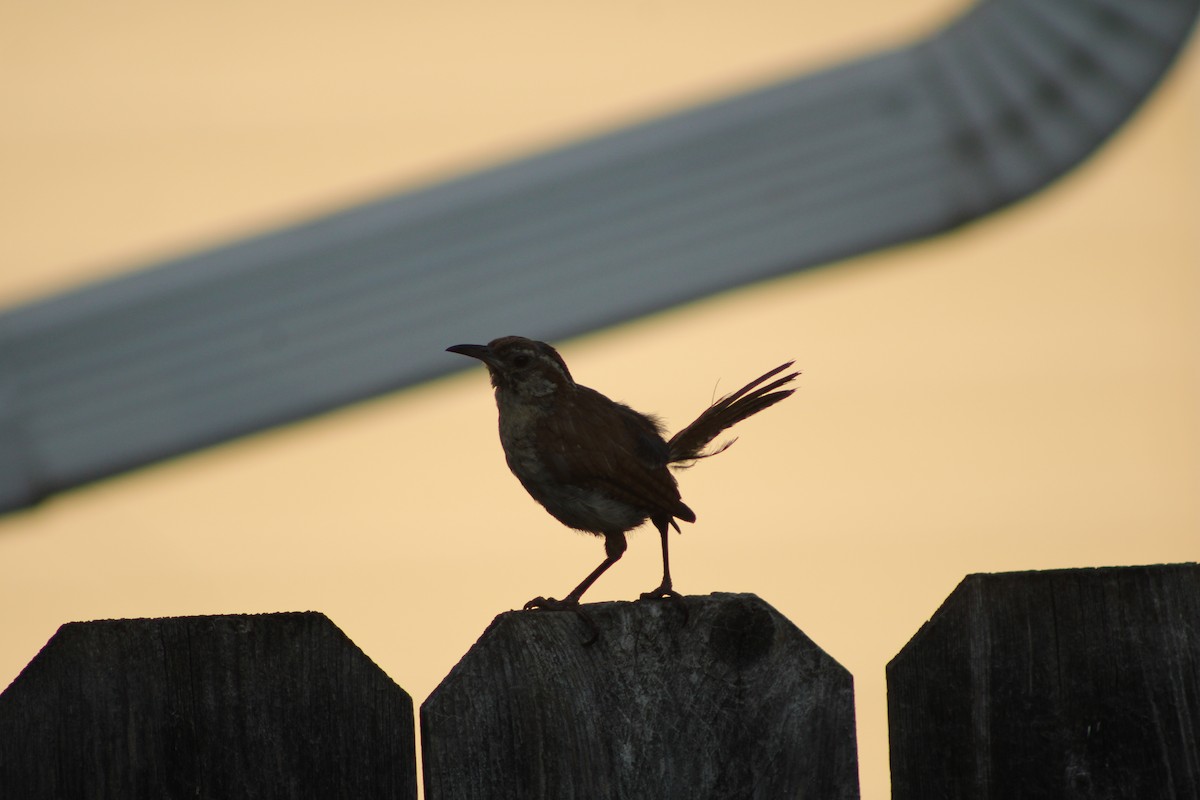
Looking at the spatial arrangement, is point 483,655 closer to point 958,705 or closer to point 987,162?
point 958,705

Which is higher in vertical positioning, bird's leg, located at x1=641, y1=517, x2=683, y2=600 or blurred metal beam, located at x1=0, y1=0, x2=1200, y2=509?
blurred metal beam, located at x1=0, y1=0, x2=1200, y2=509

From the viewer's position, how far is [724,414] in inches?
127

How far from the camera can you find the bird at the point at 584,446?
9.10ft

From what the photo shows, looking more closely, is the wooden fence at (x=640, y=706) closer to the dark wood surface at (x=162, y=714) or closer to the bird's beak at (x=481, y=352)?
the dark wood surface at (x=162, y=714)

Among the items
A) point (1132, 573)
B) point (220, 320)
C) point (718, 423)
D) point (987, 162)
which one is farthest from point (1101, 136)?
point (220, 320)

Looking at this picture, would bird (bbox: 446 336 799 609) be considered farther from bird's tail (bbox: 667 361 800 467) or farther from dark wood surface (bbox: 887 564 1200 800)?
dark wood surface (bbox: 887 564 1200 800)

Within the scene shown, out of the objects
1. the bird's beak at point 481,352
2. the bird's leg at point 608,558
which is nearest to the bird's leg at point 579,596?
the bird's leg at point 608,558

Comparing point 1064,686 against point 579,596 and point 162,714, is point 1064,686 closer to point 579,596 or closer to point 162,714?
point 579,596

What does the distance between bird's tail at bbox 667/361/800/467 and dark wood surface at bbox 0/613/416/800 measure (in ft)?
4.34

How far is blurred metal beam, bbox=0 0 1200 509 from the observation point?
398 centimetres

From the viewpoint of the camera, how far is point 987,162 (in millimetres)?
4082

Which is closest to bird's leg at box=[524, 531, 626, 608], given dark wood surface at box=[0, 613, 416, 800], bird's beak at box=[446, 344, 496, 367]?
bird's beak at box=[446, 344, 496, 367]

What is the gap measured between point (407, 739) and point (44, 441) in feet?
7.48

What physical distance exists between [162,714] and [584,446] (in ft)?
3.53
